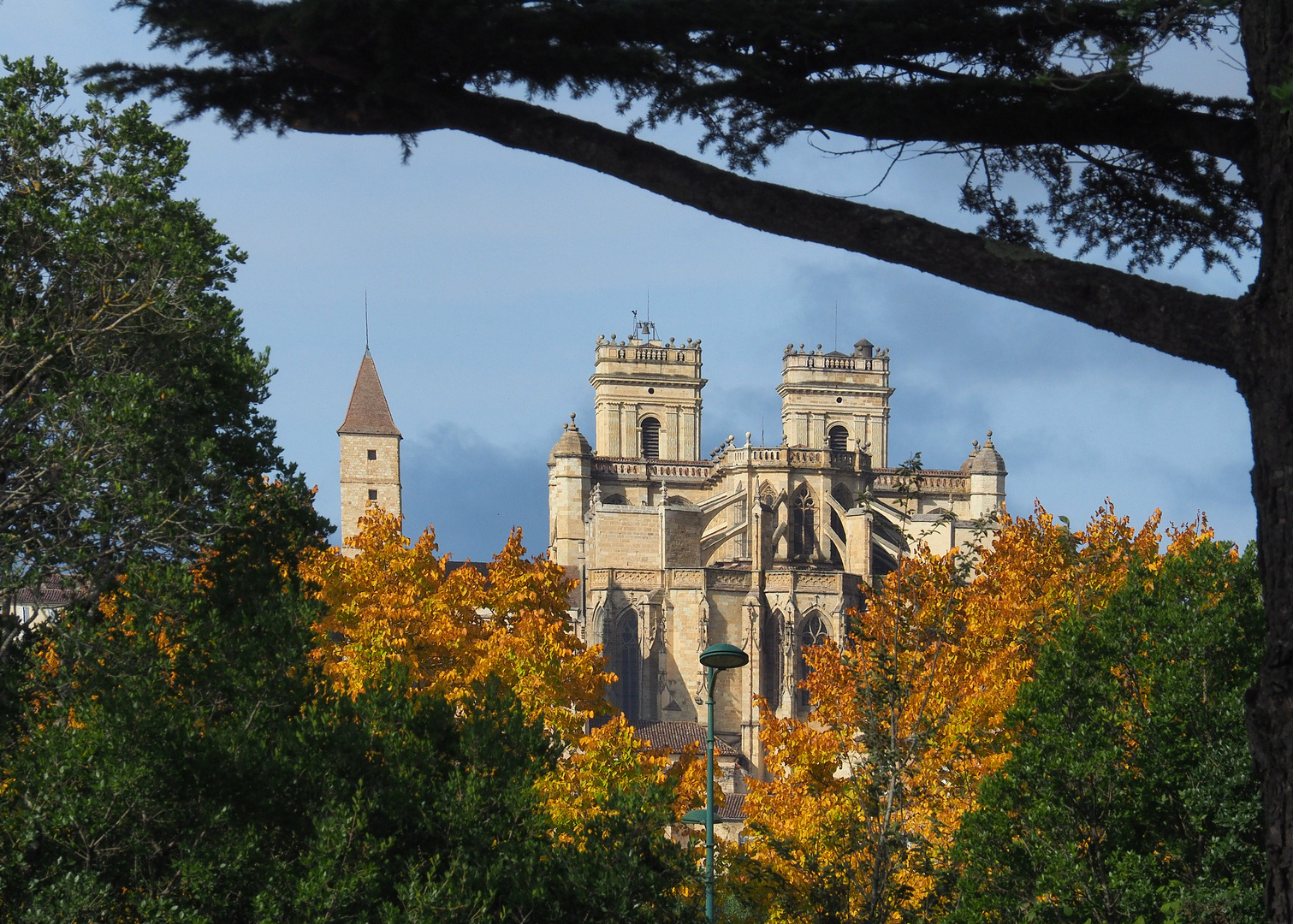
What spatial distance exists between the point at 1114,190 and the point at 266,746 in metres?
8.49

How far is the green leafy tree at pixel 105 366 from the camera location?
15.9 meters

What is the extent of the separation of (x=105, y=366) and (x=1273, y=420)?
12756mm

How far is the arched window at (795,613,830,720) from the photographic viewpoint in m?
69.8

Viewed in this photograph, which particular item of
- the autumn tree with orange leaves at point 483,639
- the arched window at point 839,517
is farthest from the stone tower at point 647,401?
the autumn tree with orange leaves at point 483,639

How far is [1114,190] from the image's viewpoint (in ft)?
31.6

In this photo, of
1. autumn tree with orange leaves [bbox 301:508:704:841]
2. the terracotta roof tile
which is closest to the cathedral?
the terracotta roof tile

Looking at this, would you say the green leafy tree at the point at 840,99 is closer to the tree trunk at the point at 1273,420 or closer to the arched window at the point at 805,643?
the tree trunk at the point at 1273,420

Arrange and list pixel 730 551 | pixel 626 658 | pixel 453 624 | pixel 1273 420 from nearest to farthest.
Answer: pixel 1273 420 < pixel 453 624 < pixel 626 658 < pixel 730 551

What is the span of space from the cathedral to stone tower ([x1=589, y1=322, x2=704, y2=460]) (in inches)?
236

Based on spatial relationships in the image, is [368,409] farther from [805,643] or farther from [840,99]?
[840,99]

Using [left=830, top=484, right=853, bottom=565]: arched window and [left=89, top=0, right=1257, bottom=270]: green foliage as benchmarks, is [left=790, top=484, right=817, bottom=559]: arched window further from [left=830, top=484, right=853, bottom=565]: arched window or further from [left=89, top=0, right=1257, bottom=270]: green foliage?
[left=89, top=0, right=1257, bottom=270]: green foliage

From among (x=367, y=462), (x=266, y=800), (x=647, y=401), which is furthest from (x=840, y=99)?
(x=647, y=401)

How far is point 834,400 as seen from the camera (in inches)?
3826

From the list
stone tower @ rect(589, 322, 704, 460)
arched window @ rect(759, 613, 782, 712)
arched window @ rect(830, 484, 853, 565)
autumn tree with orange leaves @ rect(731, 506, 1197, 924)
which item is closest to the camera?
autumn tree with orange leaves @ rect(731, 506, 1197, 924)
